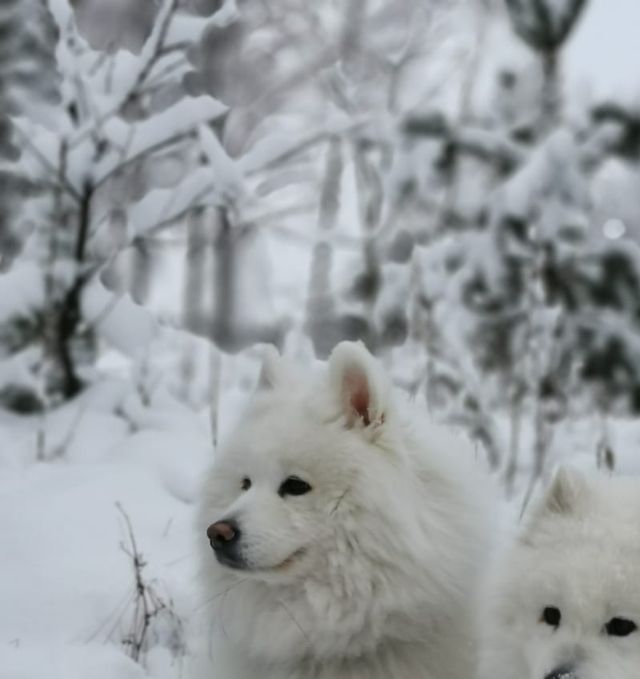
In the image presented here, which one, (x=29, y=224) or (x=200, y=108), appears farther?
(x=29, y=224)

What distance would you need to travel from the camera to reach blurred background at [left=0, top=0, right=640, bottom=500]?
607 centimetres

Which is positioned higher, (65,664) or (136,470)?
(136,470)

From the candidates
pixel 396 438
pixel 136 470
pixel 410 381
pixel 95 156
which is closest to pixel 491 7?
pixel 410 381

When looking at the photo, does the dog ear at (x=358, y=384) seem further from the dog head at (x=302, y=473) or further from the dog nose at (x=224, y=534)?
the dog nose at (x=224, y=534)

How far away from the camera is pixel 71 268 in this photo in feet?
19.9

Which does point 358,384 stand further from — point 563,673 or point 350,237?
point 350,237

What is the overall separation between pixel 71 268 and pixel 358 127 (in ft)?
6.73

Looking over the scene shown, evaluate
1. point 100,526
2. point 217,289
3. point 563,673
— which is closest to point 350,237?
point 217,289

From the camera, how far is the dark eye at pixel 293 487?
333 cm

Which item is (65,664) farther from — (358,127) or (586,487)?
(358,127)

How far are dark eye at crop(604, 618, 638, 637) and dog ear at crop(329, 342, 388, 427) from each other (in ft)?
3.47

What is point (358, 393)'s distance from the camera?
346 centimetres

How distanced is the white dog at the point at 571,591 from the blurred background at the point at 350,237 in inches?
110

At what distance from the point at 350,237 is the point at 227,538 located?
497 cm
